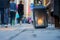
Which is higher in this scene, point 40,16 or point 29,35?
point 40,16

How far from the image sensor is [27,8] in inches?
2271

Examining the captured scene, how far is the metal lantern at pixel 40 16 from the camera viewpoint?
1688 centimetres

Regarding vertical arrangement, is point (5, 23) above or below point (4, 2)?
below

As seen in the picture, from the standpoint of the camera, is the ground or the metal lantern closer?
the ground

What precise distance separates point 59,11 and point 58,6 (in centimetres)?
41

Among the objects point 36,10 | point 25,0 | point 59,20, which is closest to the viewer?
point 36,10

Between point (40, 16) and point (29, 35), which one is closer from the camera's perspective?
point (29, 35)

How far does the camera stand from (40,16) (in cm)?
1725

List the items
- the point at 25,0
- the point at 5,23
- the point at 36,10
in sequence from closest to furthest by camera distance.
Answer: the point at 36,10
the point at 5,23
the point at 25,0

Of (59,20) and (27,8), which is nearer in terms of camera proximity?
(59,20)

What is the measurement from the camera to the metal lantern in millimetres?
16875

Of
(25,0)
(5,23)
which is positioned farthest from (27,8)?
(5,23)

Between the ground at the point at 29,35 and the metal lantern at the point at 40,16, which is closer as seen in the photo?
the ground at the point at 29,35

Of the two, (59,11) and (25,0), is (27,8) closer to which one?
(25,0)
